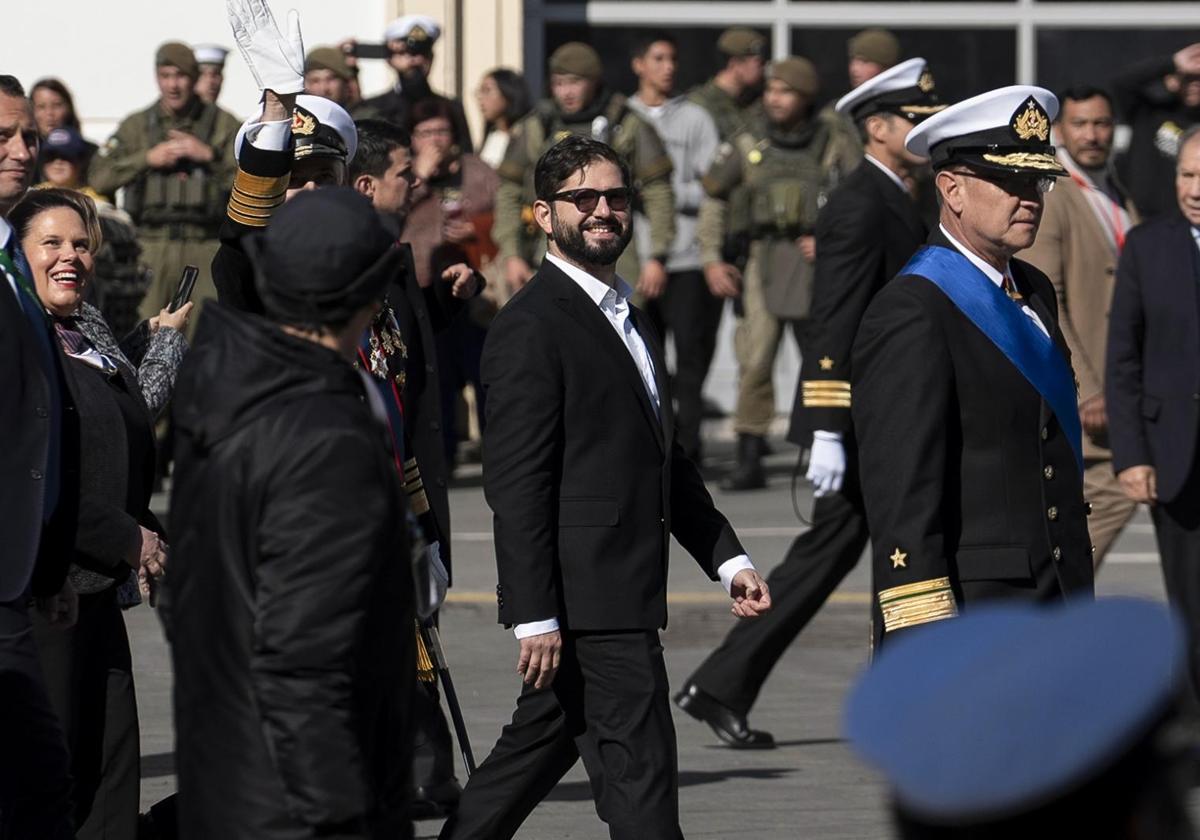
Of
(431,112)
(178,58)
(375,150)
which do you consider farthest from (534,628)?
(178,58)

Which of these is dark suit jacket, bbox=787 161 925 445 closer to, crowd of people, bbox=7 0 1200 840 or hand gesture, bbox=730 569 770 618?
crowd of people, bbox=7 0 1200 840

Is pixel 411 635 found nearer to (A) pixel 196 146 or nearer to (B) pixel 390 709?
(B) pixel 390 709

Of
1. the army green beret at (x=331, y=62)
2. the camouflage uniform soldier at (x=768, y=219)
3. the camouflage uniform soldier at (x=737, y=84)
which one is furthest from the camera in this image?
the camouflage uniform soldier at (x=737, y=84)

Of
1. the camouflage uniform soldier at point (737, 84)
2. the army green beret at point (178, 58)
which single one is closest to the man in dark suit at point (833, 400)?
the army green beret at point (178, 58)

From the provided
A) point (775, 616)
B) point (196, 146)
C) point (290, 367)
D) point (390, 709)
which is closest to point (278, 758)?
point (390, 709)

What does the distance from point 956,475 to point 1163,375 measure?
9.63 ft

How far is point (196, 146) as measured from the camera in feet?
43.1

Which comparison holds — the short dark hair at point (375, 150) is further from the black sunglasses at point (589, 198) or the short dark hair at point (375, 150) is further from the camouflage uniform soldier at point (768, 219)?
the camouflage uniform soldier at point (768, 219)

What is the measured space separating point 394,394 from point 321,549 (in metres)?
2.49

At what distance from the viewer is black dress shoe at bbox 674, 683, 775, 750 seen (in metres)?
7.85

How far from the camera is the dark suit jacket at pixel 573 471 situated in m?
5.46

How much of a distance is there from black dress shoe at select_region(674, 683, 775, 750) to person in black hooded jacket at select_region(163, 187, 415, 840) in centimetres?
391

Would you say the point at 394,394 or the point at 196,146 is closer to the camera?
the point at 394,394

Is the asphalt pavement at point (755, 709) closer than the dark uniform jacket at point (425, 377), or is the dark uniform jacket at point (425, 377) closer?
the dark uniform jacket at point (425, 377)
